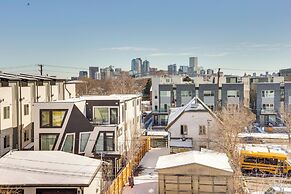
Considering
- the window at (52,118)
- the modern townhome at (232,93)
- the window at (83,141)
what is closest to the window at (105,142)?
the window at (83,141)

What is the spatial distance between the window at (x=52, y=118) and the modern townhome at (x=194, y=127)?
8.51 metres

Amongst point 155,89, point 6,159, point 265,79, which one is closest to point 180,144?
point 6,159

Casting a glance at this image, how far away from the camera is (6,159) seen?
49.8 ft

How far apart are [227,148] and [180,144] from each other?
3582 millimetres

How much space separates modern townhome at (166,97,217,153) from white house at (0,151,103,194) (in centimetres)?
988

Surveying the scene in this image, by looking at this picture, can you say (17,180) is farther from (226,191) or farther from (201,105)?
(201,105)

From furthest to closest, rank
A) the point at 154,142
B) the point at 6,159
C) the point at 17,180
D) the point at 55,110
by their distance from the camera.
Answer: the point at 154,142 → the point at 55,110 → the point at 6,159 → the point at 17,180

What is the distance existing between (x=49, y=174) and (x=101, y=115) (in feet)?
28.2

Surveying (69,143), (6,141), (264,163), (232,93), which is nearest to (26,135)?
(6,141)

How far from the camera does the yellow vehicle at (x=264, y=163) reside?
67.6ft

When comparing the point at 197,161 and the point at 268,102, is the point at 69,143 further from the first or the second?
the point at 268,102

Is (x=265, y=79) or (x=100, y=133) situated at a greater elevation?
(x=265, y=79)

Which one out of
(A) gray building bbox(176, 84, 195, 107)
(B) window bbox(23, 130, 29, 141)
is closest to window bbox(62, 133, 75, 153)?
(B) window bbox(23, 130, 29, 141)

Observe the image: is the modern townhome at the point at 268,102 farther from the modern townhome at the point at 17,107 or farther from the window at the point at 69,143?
the window at the point at 69,143
